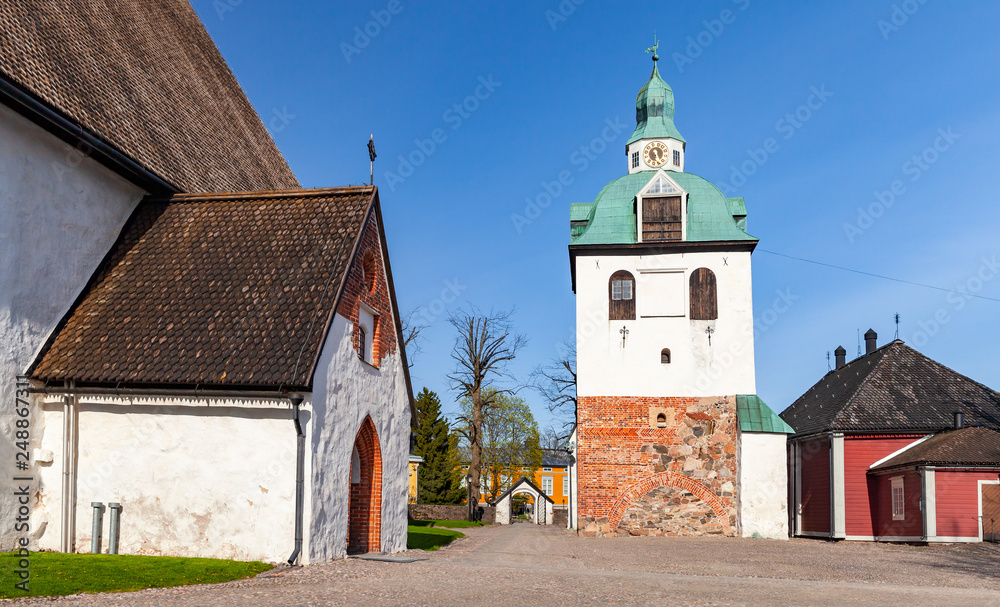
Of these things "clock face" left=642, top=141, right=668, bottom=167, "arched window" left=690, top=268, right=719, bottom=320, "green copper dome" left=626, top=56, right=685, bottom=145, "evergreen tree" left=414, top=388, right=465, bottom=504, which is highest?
"green copper dome" left=626, top=56, right=685, bottom=145

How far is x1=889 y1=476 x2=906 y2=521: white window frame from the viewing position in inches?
990

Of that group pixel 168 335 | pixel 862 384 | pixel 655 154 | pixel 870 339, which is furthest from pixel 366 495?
pixel 870 339

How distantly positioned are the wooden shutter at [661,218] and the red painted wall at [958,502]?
35.5 feet

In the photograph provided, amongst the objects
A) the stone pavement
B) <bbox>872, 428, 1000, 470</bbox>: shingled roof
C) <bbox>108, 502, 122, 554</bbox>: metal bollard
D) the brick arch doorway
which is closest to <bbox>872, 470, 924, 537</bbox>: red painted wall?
<bbox>872, 428, 1000, 470</bbox>: shingled roof

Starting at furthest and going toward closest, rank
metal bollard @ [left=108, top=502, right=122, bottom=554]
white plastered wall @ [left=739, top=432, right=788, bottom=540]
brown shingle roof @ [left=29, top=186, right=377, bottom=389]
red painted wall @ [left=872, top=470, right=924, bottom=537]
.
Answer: white plastered wall @ [left=739, top=432, right=788, bottom=540], red painted wall @ [left=872, top=470, right=924, bottom=537], brown shingle roof @ [left=29, top=186, right=377, bottom=389], metal bollard @ [left=108, top=502, right=122, bottom=554]

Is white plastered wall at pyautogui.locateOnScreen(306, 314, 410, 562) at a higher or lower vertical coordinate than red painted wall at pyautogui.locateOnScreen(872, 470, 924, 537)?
higher

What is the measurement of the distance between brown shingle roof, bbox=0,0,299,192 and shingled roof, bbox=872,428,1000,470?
20.5 meters

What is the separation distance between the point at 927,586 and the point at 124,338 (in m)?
13.1

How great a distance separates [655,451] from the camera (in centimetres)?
2512

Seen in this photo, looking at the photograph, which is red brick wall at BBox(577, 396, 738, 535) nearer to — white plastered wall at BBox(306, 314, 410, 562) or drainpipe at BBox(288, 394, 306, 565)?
white plastered wall at BBox(306, 314, 410, 562)

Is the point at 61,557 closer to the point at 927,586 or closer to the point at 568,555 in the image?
the point at 568,555

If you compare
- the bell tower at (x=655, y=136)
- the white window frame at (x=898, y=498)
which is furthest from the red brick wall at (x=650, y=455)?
the bell tower at (x=655, y=136)

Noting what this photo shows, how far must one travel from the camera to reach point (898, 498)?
1003 inches

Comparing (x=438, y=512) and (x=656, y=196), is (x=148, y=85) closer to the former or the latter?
(x=656, y=196)
